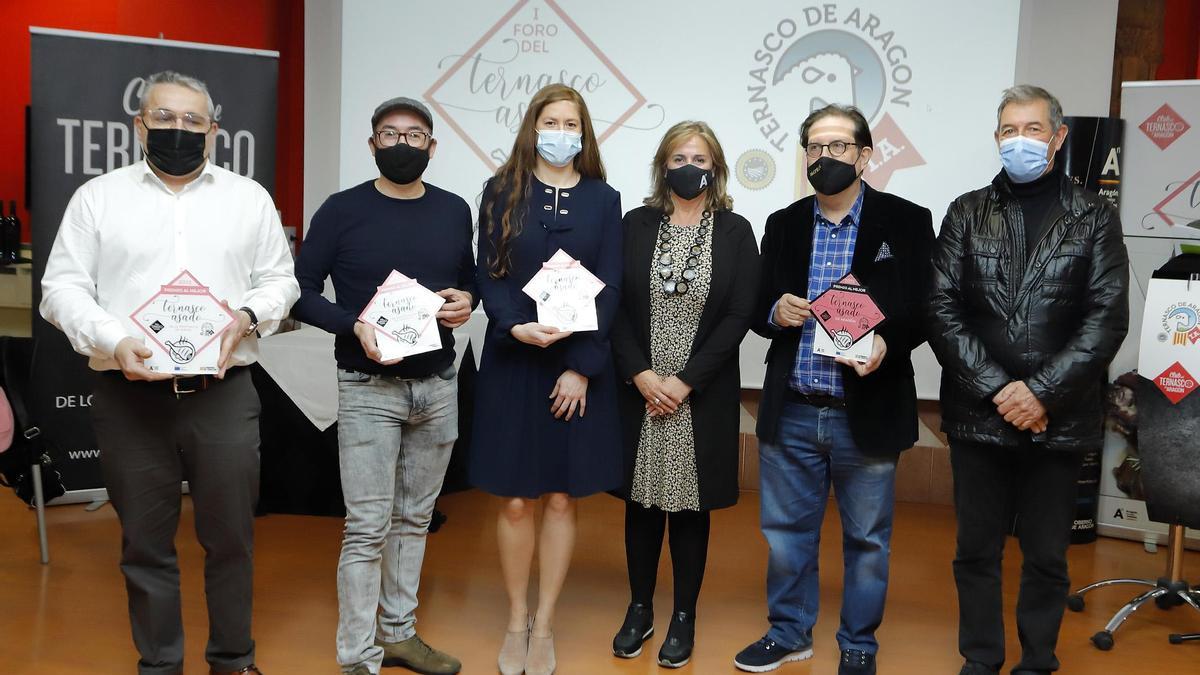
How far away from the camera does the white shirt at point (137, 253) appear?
2.50 meters

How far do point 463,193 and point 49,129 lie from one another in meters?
1.90

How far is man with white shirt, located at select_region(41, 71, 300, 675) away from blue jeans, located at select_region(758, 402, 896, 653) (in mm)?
1505

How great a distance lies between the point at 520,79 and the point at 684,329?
8.63ft

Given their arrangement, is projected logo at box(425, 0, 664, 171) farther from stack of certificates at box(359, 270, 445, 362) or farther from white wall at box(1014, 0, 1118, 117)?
stack of certificates at box(359, 270, 445, 362)

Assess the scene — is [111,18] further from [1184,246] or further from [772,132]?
[1184,246]

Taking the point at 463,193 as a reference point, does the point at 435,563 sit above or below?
below

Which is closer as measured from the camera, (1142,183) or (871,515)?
(871,515)

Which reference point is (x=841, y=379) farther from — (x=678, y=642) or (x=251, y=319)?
(x=251, y=319)

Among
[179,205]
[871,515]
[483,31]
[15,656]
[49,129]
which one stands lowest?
[15,656]

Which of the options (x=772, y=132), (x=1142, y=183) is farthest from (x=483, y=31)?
(x=1142, y=183)

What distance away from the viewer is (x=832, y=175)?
9.36 ft

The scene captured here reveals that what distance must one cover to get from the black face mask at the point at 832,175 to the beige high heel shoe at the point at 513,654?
1.56 meters

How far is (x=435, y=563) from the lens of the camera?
13.3 feet

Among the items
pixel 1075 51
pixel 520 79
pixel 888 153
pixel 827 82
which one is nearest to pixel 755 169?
pixel 827 82
